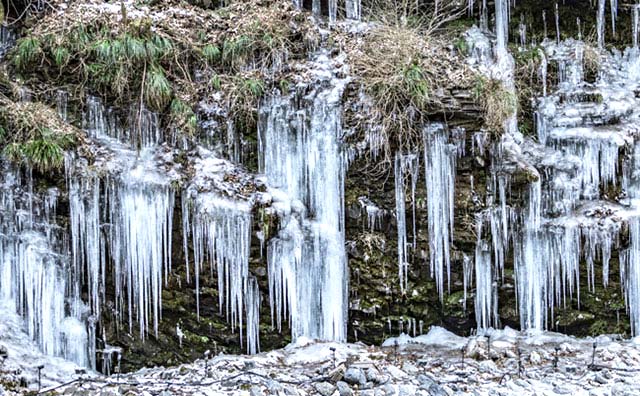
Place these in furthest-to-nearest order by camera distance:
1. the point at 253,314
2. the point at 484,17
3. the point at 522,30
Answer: the point at 522,30 → the point at 484,17 → the point at 253,314

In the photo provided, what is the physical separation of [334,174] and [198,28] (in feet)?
10.7

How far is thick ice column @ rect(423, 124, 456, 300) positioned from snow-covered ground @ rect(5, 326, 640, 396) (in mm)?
931

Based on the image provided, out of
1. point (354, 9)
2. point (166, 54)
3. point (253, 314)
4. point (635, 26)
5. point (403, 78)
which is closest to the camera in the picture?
point (253, 314)

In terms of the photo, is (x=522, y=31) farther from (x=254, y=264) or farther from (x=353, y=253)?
(x=254, y=264)

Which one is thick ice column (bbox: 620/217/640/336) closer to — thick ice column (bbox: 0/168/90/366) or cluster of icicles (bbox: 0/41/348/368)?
cluster of icicles (bbox: 0/41/348/368)

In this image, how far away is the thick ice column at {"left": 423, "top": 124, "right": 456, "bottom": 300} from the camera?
23.8 feet

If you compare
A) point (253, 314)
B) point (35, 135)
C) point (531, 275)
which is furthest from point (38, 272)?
point (531, 275)

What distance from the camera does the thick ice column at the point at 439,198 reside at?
7.26m

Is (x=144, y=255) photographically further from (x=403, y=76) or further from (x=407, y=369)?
(x=403, y=76)

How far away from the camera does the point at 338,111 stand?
757 cm

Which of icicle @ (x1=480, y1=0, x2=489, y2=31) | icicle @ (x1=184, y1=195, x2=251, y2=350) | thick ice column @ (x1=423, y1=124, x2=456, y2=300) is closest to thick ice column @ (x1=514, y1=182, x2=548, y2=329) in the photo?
thick ice column @ (x1=423, y1=124, x2=456, y2=300)

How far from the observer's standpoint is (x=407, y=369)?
19.8ft

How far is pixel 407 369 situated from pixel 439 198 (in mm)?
2157

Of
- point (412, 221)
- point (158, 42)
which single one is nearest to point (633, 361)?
point (412, 221)
